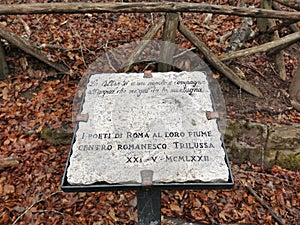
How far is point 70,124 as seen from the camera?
3781mm

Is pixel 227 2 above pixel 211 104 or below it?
above

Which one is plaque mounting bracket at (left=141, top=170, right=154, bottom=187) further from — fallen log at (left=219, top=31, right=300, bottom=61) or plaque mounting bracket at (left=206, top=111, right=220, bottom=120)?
fallen log at (left=219, top=31, right=300, bottom=61)

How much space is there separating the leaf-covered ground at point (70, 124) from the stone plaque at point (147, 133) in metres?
1.28

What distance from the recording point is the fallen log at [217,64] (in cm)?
400

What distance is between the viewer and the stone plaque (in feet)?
6.44

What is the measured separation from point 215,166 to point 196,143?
209 mm

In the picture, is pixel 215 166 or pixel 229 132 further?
pixel 229 132

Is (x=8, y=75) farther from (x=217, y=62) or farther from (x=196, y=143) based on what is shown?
(x=196, y=143)

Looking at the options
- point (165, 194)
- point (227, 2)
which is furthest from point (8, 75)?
point (227, 2)

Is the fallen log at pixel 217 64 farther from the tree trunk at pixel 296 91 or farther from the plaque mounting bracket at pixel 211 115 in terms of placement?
the plaque mounting bracket at pixel 211 115

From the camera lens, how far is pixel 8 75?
14.2 ft

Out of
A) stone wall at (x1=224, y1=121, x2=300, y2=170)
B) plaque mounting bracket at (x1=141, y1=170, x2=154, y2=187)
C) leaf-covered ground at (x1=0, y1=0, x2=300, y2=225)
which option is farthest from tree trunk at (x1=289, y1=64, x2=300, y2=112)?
plaque mounting bracket at (x1=141, y1=170, x2=154, y2=187)

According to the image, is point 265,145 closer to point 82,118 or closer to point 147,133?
point 147,133

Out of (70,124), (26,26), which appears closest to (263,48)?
(70,124)
